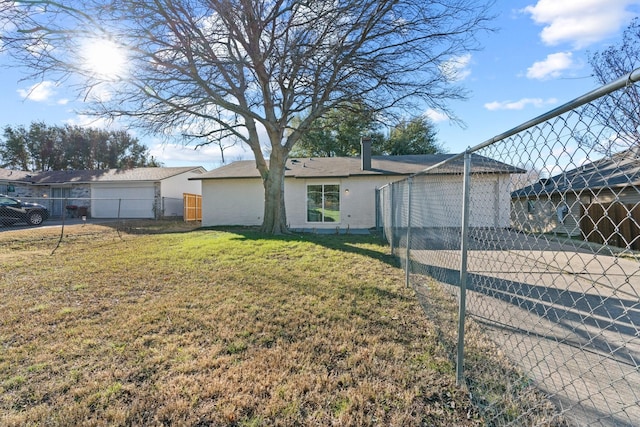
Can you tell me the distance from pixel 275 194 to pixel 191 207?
11047mm

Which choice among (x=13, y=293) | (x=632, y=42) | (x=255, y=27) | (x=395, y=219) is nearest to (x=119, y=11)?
(x=255, y=27)

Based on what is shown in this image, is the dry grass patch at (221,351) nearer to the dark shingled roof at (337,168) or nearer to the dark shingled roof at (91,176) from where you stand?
the dark shingled roof at (337,168)

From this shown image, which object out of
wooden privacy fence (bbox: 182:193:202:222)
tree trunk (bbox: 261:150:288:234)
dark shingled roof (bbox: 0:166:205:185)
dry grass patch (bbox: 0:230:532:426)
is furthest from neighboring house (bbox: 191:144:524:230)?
dry grass patch (bbox: 0:230:532:426)

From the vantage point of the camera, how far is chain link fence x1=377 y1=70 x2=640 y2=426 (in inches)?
50.7

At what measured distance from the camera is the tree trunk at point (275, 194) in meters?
10.9

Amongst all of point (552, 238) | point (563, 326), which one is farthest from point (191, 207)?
point (552, 238)

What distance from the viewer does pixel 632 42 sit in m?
12.7

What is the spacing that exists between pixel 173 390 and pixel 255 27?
26.7 feet

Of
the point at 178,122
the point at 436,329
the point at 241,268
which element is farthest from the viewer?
the point at 178,122

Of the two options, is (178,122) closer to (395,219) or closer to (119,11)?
(119,11)

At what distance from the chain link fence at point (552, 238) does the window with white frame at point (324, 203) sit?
344 inches

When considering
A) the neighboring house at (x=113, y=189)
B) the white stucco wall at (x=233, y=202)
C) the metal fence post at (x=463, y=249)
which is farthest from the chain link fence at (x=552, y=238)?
the neighboring house at (x=113, y=189)

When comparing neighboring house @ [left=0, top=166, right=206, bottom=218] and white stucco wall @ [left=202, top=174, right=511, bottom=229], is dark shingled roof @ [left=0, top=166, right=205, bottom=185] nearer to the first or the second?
neighboring house @ [left=0, top=166, right=206, bottom=218]

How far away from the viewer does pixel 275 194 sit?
430 inches
